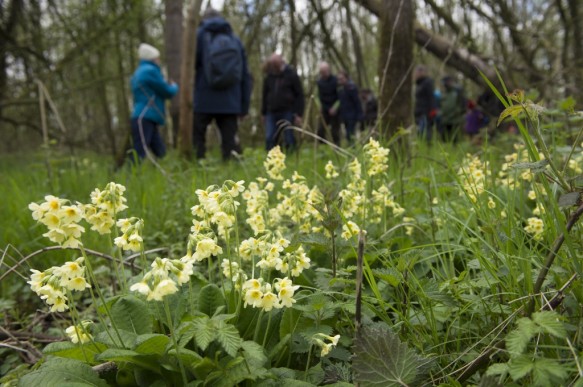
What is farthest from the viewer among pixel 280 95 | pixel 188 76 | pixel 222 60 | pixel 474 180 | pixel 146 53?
pixel 280 95

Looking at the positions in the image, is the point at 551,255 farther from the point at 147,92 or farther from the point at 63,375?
the point at 147,92

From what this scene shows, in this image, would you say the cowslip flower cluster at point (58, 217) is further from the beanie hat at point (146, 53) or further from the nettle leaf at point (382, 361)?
the beanie hat at point (146, 53)

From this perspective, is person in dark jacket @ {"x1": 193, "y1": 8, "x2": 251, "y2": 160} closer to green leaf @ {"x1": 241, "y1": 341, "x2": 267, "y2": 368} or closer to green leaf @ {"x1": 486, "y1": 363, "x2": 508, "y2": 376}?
green leaf @ {"x1": 241, "y1": 341, "x2": 267, "y2": 368}

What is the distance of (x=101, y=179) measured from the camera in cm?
424

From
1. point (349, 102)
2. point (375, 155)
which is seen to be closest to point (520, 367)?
point (375, 155)

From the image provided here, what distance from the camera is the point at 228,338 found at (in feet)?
3.94

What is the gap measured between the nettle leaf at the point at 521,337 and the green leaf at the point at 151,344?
84cm

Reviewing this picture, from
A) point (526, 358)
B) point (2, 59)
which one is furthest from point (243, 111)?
point (526, 358)

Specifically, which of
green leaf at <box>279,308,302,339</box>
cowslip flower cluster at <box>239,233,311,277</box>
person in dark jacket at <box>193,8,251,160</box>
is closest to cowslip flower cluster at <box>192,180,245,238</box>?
cowslip flower cluster at <box>239,233,311,277</box>

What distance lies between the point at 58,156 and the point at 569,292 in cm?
566

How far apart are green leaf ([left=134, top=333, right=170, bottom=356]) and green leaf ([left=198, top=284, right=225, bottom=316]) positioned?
0.34m

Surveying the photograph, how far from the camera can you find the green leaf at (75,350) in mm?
1482

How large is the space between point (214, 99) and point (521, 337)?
18.3ft

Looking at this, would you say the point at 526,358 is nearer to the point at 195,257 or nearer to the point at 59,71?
the point at 195,257
